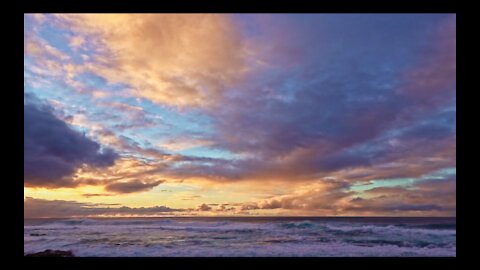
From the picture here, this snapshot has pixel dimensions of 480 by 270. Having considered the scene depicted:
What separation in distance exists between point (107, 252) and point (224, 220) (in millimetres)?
5545

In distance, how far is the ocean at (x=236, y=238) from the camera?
27.8 feet

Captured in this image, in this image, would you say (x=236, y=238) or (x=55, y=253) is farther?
(x=236, y=238)

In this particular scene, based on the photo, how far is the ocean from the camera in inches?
333

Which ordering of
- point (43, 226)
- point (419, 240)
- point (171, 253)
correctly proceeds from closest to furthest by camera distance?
point (171, 253) < point (419, 240) < point (43, 226)

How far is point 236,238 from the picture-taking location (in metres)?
9.82

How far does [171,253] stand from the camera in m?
7.98
